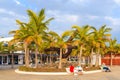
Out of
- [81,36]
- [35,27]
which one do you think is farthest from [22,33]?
[81,36]

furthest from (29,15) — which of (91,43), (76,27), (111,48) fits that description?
(111,48)

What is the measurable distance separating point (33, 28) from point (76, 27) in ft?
25.3

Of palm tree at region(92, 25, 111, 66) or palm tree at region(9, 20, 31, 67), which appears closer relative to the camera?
palm tree at region(9, 20, 31, 67)

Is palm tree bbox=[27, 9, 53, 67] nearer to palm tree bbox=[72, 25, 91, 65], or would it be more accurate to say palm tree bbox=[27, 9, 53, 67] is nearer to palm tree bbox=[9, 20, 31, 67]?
palm tree bbox=[9, 20, 31, 67]

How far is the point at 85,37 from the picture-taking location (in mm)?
43094

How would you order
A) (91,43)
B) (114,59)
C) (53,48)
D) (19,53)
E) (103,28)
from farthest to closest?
(114,59)
(19,53)
(103,28)
(91,43)
(53,48)

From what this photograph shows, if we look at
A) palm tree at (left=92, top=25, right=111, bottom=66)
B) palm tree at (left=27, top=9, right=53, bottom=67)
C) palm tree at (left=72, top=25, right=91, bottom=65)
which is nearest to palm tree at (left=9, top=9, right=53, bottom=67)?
palm tree at (left=27, top=9, right=53, bottom=67)

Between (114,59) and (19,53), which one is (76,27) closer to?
(19,53)

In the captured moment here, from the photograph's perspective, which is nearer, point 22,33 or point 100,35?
point 22,33

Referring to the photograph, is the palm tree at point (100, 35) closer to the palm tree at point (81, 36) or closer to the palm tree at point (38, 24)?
the palm tree at point (81, 36)

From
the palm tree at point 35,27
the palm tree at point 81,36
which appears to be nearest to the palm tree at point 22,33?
the palm tree at point 35,27

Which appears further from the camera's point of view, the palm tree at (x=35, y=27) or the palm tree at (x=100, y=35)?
the palm tree at (x=100, y=35)

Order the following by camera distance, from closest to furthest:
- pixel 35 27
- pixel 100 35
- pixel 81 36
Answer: pixel 35 27 < pixel 81 36 < pixel 100 35

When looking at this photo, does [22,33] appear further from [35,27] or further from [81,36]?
[81,36]
